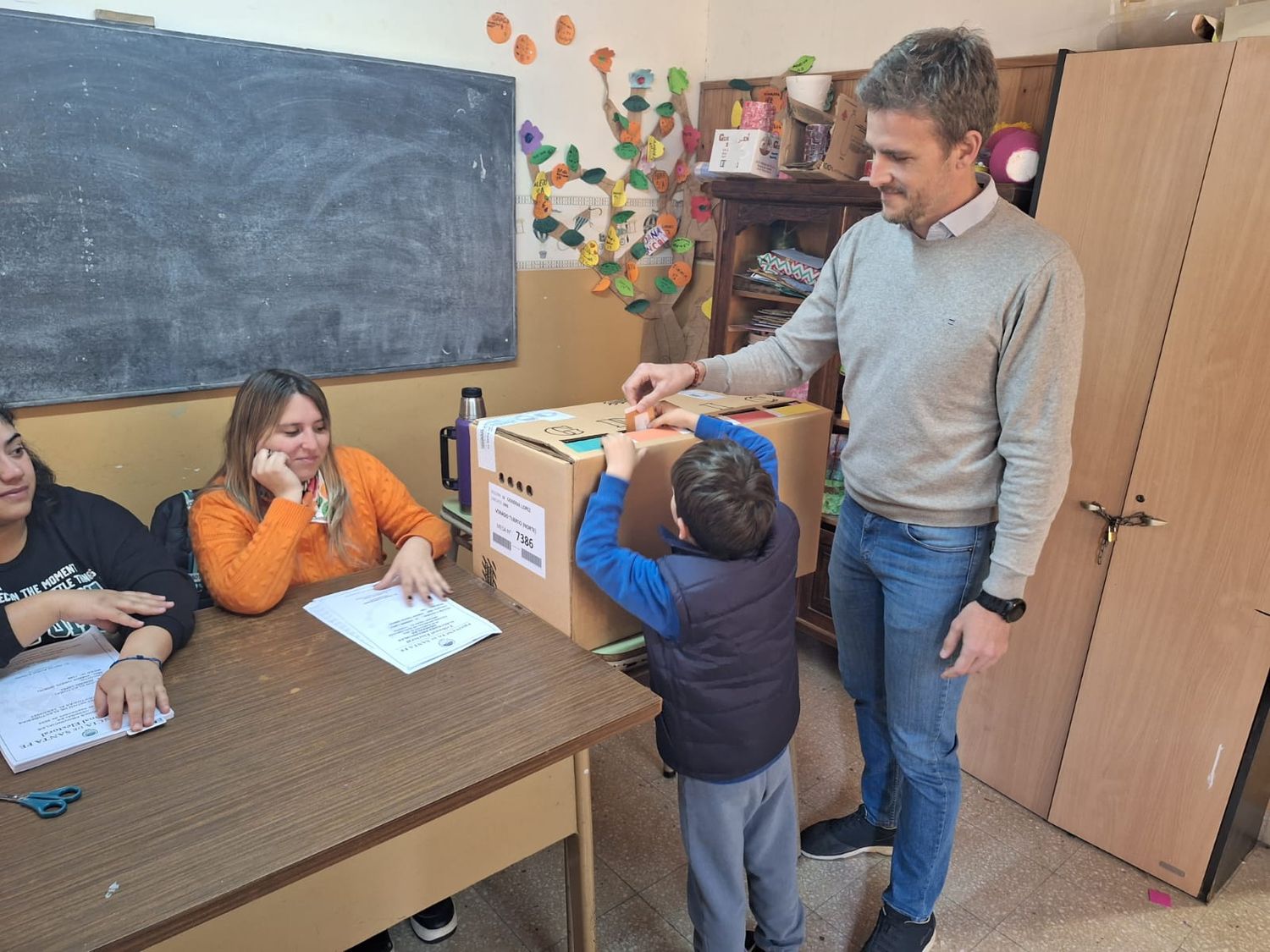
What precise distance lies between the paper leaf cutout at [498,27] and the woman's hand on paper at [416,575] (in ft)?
5.73

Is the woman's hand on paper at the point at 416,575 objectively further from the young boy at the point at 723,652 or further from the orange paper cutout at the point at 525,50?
the orange paper cutout at the point at 525,50

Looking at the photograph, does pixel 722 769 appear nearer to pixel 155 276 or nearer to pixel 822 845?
pixel 822 845

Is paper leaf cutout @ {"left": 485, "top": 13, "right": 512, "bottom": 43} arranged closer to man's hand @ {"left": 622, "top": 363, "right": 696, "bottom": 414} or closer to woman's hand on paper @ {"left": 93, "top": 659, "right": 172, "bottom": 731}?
man's hand @ {"left": 622, "top": 363, "right": 696, "bottom": 414}

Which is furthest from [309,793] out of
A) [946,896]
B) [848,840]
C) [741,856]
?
[946,896]

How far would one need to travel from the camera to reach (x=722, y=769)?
1348 mm

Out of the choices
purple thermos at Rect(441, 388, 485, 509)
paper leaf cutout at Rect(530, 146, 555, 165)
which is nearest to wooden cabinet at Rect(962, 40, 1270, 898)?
purple thermos at Rect(441, 388, 485, 509)

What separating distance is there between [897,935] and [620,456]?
1.13 meters

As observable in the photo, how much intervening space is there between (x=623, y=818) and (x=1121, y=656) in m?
1.24

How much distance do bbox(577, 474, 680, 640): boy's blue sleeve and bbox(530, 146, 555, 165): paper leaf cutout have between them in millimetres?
1804

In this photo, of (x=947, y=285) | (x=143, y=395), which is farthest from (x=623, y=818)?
(x=143, y=395)

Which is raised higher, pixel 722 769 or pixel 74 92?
pixel 74 92

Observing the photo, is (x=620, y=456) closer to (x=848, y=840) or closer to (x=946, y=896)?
(x=848, y=840)

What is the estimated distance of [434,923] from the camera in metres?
1.68

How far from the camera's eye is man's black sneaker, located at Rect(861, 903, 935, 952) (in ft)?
5.30
